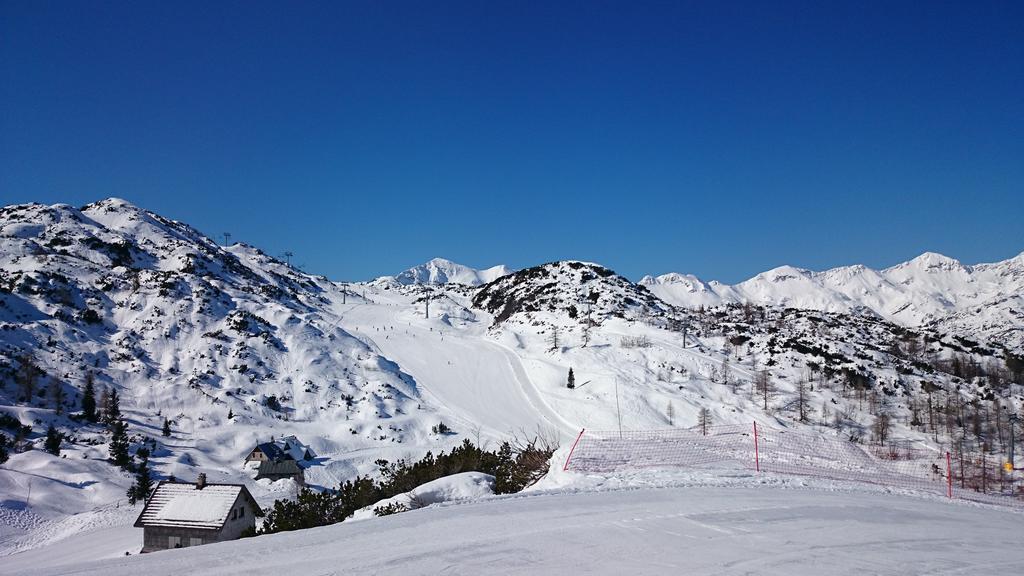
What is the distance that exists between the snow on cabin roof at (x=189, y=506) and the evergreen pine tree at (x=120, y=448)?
15171mm

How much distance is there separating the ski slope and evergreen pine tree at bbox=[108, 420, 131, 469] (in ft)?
126

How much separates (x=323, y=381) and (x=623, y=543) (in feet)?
192

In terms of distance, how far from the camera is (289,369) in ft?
203

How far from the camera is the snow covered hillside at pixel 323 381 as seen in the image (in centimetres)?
3994

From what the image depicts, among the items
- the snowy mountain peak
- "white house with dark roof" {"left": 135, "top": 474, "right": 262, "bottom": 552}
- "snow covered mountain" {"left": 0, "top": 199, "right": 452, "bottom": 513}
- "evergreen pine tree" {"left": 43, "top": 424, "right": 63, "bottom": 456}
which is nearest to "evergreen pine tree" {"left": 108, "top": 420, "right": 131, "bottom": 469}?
"snow covered mountain" {"left": 0, "top": 199, "right": 452, "bottom": 513}

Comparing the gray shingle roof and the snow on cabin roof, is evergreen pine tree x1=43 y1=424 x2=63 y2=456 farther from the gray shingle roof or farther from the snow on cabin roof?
the snow on cabin roof

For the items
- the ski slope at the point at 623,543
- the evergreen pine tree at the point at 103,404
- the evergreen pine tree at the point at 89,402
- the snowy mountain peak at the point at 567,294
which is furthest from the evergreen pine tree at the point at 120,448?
the snowy mountain peak at the point at 567,294

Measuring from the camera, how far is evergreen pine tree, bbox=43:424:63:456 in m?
38.1

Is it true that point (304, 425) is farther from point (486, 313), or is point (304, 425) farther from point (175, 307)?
point (486, 313)

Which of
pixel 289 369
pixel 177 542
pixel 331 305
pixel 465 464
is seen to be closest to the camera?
pixel 465 464

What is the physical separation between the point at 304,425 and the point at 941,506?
51.4 m

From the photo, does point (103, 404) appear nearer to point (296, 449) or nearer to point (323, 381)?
point (296, 449)

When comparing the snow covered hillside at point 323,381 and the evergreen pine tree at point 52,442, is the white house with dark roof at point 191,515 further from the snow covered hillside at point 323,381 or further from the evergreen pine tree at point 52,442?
the evergreen pine tree at point 52,442

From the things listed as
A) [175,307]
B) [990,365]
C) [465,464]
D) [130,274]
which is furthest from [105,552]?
[990,365]
